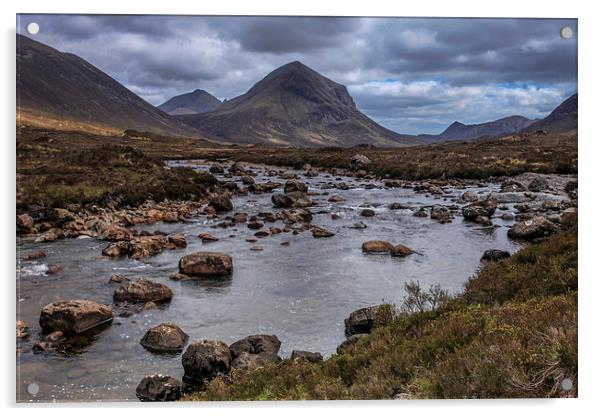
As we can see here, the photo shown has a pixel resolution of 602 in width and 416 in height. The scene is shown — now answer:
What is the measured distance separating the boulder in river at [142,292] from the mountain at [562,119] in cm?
938

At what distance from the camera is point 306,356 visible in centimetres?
834

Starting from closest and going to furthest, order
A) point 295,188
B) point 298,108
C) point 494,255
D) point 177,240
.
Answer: point 494,255 → point 298,108 → point 177,240 → point 295,188

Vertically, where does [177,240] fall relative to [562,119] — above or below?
below

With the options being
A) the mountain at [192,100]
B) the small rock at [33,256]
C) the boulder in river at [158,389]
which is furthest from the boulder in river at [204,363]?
the mountain at [192,100]

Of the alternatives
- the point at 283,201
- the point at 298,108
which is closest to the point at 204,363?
the point at 298,108

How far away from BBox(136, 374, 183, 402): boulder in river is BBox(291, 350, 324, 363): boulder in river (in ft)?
6.53

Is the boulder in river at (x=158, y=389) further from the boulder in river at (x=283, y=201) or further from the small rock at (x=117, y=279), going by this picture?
the boulder in river at (x=283, y=201)

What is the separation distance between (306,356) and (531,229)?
1031 centimetres

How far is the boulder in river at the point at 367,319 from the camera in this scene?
9.59 metres

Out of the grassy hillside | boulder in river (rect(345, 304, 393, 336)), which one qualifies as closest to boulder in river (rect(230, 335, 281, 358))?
the grassy hillside

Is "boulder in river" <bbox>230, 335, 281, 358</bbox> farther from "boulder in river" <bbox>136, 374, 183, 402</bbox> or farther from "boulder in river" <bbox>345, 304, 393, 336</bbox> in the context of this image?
"boulder in river" <bbox>345, 304, 393, 336</bbox>

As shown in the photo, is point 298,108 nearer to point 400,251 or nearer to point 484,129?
point 400,251

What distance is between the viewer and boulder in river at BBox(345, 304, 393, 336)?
31.4 ft
